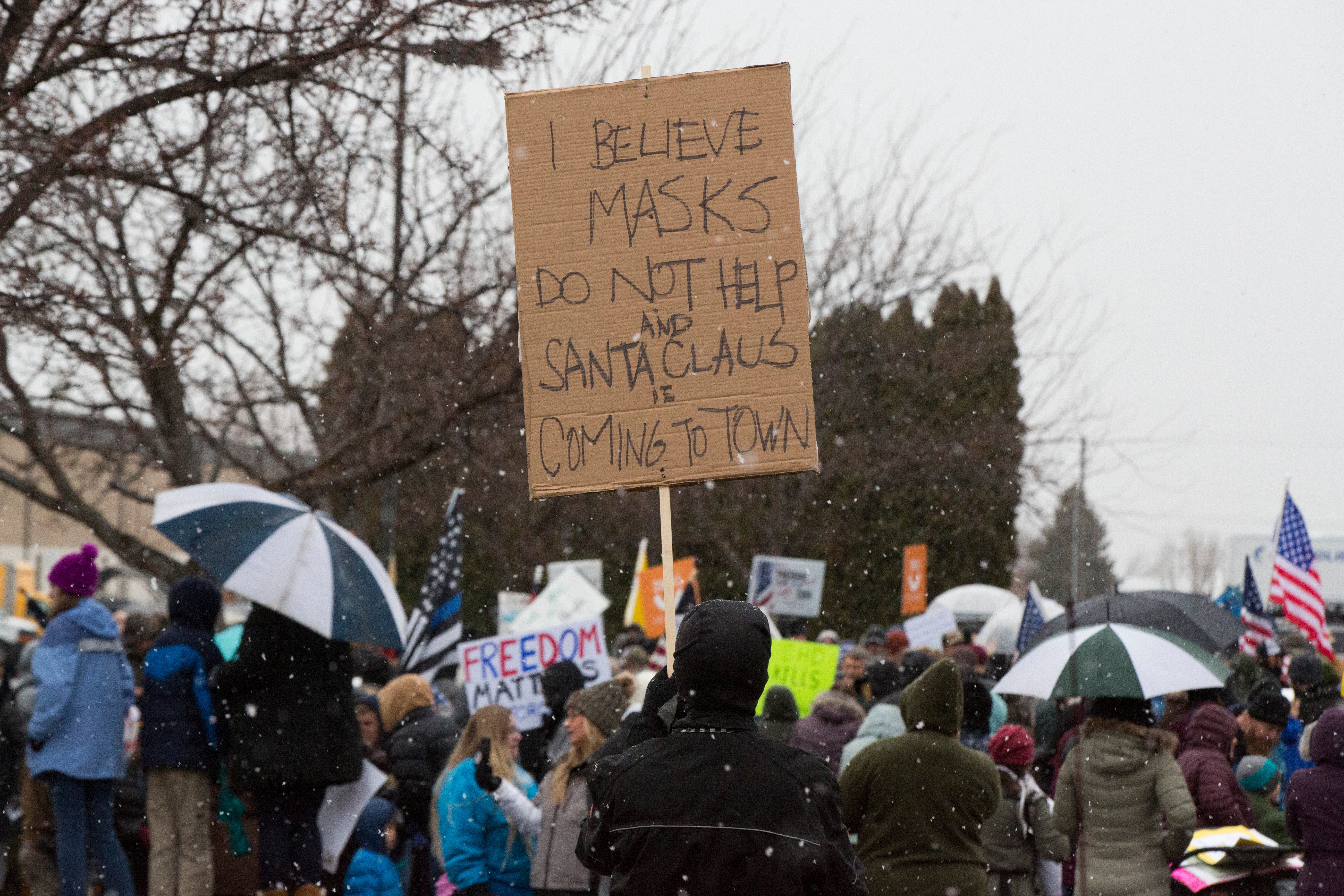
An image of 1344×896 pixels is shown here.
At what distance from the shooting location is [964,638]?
41.5 ft

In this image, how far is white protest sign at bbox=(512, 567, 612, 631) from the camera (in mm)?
11984

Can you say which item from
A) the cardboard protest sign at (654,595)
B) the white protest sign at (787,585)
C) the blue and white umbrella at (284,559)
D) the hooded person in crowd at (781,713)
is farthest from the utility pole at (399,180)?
the white protest sign at (787,585)

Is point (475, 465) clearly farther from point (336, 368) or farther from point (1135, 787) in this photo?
point (1135, 787)

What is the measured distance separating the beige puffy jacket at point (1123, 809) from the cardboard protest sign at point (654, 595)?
314 inches

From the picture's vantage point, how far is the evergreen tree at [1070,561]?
42.9m

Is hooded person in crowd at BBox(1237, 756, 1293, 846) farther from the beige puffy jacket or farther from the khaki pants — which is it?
the khaki pants

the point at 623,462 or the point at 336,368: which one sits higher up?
the point at 336,368

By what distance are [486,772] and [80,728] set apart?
2237 mm

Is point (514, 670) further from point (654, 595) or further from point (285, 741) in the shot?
point (654, 595)

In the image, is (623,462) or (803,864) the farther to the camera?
(623,462)

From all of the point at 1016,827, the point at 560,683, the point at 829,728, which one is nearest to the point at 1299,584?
the point at 829,728

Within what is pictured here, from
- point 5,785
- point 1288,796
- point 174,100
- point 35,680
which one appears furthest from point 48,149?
point 1288,796

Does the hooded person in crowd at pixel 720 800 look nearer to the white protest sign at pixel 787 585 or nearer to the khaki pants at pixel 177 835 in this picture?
the khaki pants at pixel 177 835

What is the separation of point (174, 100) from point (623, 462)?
16.3 ft
